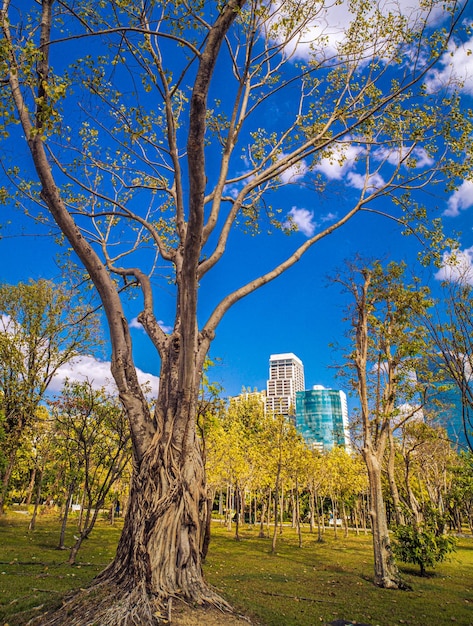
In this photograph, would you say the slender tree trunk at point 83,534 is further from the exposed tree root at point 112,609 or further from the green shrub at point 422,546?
the green shrub at point 422,546

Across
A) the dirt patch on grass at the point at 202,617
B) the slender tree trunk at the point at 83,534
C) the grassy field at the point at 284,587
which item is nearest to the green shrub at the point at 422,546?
the grassy field at the point at 284,587

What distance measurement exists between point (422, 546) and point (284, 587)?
248 inches

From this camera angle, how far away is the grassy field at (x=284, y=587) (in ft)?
19.9

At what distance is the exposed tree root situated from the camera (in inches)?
156

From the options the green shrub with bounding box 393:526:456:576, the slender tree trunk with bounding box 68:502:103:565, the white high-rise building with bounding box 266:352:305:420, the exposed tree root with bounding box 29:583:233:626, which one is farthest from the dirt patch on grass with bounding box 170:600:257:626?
the white high-rise building with bounding box 266:352:305:420

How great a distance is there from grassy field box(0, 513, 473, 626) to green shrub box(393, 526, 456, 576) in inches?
20.6

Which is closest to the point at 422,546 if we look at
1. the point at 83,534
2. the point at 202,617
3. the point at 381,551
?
the point at 381,551

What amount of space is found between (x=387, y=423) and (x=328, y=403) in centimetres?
13200

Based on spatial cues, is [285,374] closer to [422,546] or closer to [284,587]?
[422,546]

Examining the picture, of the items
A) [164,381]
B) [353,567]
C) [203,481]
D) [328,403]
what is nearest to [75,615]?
[203,481]

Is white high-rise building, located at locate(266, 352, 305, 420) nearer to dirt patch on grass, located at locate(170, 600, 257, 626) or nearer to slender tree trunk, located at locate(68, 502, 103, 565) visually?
slender tree trunk, located at locate(68, 502, 103, 565)

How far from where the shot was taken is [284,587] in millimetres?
9055

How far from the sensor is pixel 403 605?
8195 millimetres

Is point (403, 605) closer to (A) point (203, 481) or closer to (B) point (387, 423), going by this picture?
(B) point (387, 423)
